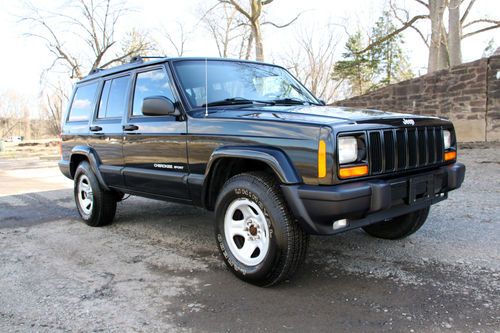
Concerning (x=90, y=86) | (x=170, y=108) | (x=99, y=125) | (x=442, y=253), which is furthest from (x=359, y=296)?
(x=90, y=86)

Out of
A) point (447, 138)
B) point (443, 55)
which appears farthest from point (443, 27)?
point (447, 138)

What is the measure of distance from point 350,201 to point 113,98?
3.42m

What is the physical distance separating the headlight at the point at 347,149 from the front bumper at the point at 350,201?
0.58 ft

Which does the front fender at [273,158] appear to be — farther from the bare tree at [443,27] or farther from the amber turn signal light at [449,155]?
the bare tree at [443,27]

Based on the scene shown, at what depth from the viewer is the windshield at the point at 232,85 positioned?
4082 millimetres

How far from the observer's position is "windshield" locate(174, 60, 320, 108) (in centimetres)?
408

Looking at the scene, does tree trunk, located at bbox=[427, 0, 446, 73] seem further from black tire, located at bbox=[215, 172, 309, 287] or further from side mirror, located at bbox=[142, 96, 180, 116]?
black tire, located at bbox=[215, 172, 309, 287]

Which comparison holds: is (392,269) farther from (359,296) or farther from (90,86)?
(90,86)

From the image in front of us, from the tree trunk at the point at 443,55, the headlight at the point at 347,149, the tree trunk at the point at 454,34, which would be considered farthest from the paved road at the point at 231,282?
the tree trunk at the point at 443,55

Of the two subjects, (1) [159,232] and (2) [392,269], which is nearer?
(2) [392,269]

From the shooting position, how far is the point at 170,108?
389 cm

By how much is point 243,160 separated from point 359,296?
1.41 meters

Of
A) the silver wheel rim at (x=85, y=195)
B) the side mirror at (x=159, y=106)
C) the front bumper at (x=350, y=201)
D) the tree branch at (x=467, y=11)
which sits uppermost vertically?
the tree branch at (x=467, y=11)

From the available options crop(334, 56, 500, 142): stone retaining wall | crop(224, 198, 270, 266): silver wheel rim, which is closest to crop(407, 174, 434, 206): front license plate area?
crop(224, 198, 270, 266): silver wheel rim
